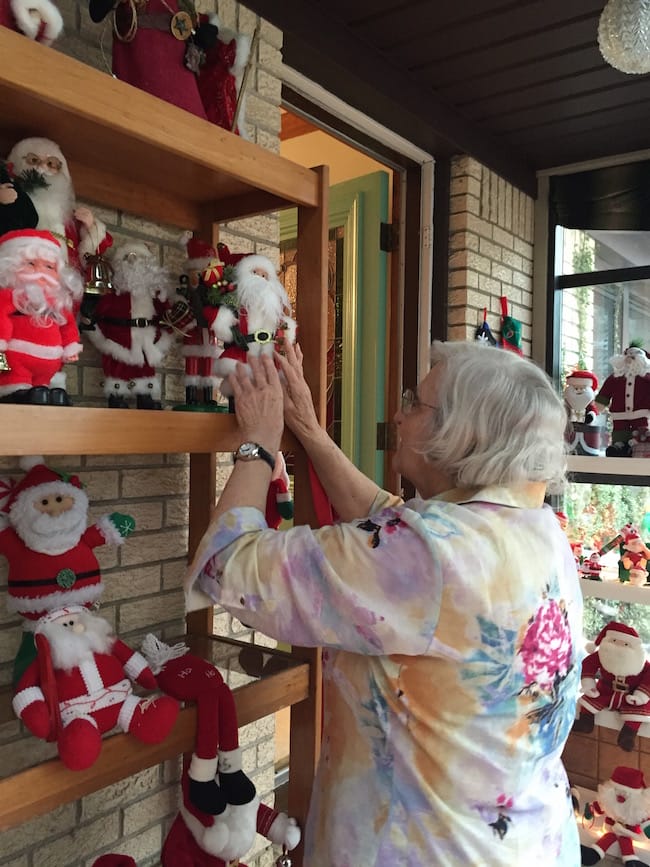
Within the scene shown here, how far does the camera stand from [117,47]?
1098 mm

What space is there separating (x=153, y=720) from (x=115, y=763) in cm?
7

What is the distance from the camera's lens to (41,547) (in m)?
0.99

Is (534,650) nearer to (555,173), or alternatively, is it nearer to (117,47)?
(117,47)

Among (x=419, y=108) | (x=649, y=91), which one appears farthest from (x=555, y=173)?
(x=419, y=108)

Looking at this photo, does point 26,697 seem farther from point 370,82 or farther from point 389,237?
point 389,237

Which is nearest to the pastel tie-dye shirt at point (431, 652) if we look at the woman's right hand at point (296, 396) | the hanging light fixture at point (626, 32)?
the woman's right hand at point (296, 396)

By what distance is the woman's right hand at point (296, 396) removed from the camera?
1.14 metres

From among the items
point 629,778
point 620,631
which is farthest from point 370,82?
point 629,778

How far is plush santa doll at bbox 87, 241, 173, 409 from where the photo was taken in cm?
109

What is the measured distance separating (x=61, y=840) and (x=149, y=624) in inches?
15.1

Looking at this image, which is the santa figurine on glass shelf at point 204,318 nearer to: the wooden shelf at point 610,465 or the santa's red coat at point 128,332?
the santa's red coat at point 128,332

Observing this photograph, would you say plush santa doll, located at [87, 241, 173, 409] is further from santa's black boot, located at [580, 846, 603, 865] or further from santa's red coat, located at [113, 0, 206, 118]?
santa's black boot, located at [580, 846, 603, 865]

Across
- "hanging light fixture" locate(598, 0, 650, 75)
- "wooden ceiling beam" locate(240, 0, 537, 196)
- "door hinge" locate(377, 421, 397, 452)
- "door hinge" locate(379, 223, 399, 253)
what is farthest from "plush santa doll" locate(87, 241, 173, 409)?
"door hinge" locate(379, 223, 399, 253)

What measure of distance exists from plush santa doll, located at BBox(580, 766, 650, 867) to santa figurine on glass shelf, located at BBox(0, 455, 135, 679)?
6.26ft
